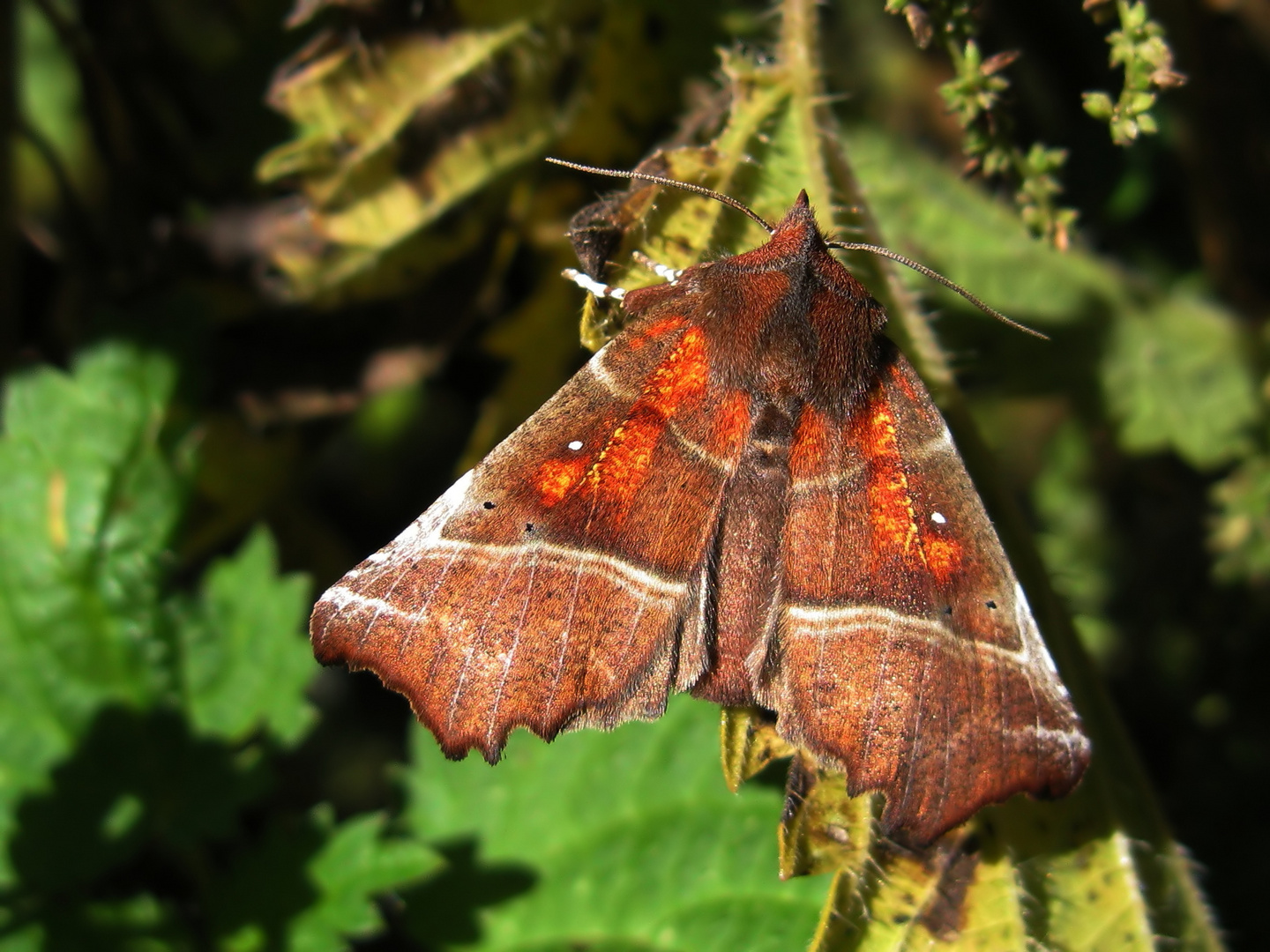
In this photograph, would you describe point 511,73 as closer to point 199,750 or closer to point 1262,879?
point 199,750

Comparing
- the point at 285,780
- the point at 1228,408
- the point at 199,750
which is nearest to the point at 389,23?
the point at 199,750

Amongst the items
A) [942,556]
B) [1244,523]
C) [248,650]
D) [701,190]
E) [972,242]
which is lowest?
[248,650]

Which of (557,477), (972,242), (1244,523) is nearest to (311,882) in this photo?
(557,477)

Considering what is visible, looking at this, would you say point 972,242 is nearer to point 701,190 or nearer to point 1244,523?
point 1244,523

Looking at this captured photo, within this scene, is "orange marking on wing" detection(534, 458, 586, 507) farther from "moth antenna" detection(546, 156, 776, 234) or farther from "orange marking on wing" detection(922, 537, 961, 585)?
"orange marking on wing" detection(922, 537, 961, 585)

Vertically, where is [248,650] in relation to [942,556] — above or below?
below

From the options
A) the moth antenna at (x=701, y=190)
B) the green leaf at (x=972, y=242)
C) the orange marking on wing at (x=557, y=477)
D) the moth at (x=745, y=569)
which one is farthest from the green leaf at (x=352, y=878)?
the green leaf at (x=972, y=242)
